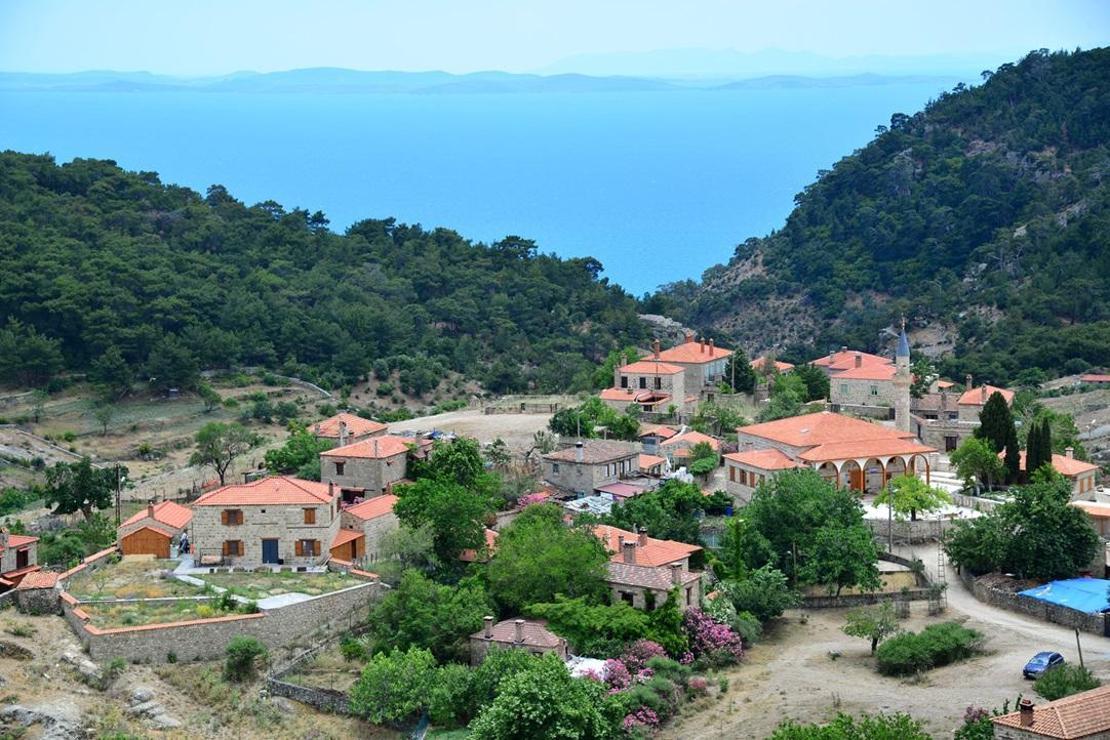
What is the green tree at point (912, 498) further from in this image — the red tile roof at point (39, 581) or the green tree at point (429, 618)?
the red tile roof at point (39, 581)

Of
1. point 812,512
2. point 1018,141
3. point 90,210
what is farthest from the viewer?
point 1018,141

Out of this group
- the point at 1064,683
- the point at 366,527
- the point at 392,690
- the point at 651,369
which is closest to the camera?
the point at 1064,683

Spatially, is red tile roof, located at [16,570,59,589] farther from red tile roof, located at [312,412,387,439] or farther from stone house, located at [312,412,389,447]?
red tile roof, located at [312,412,387,439]

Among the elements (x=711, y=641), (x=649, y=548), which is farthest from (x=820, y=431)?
(x=711, y=641)

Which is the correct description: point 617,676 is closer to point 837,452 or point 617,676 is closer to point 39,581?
point 39,581

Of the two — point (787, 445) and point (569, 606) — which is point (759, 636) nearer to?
point (569, 606)

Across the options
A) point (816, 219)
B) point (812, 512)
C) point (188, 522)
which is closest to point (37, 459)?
point (188, 522)

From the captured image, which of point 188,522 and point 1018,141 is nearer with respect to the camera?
point 188,522
